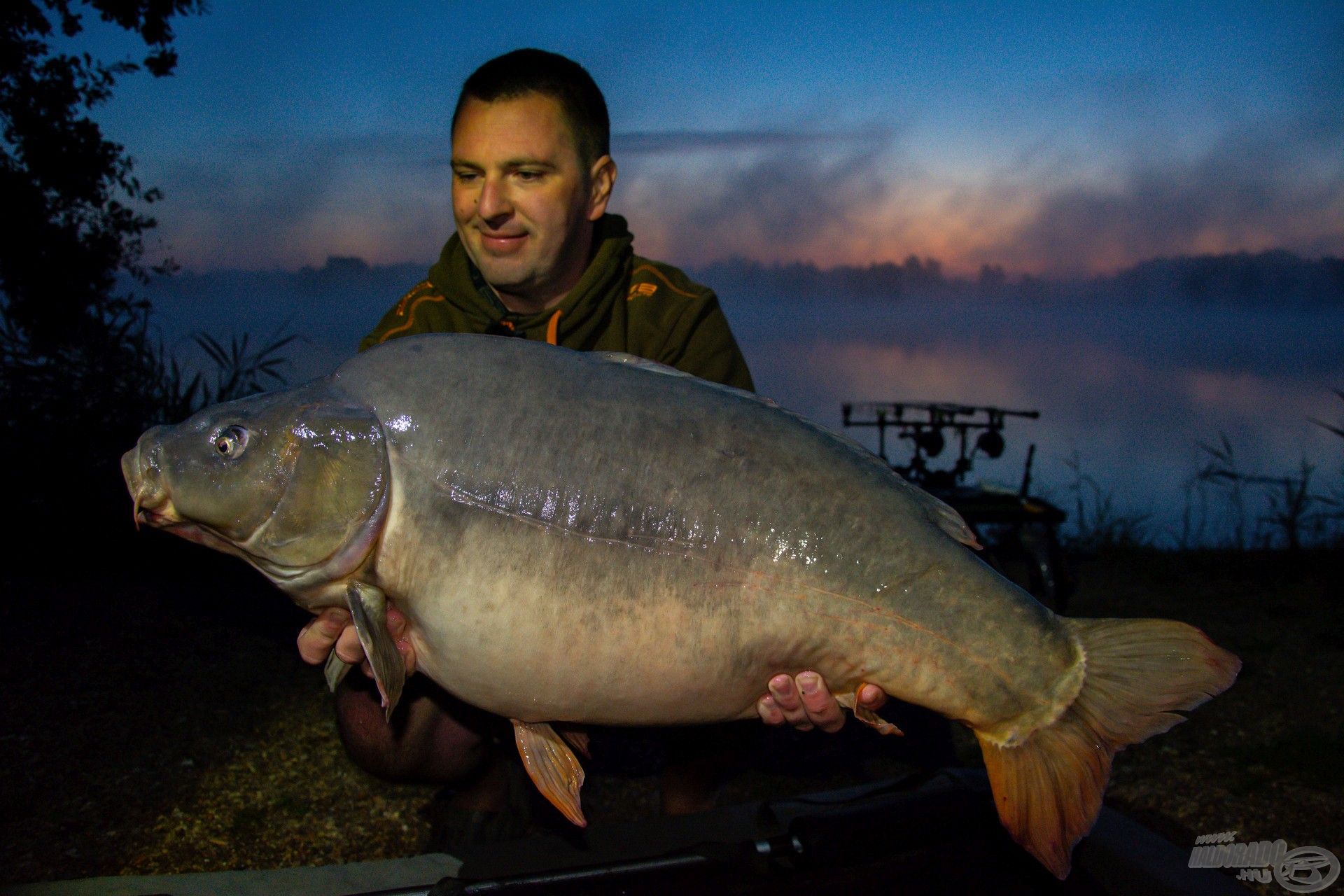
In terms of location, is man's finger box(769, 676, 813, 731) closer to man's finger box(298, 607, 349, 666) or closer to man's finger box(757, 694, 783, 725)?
man's finger box(757, 694, 783, 725)

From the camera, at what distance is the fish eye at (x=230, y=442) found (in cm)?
168

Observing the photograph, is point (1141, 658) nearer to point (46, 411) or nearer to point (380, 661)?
point (380, 661)

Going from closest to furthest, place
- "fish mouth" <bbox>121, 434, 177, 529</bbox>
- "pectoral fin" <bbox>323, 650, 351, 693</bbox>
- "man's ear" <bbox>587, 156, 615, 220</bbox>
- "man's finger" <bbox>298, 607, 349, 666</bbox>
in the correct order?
"fish mouth" <bbox>121, 434, 177, 529</bbox> → "man's finger" <bbox>298, 607, 349, 666</bbox> → "pectoral fin" <bbox>323, 650, 351, 693</bbox> → "man's ear" <bbox>587, 156, 615, 220</bbox>

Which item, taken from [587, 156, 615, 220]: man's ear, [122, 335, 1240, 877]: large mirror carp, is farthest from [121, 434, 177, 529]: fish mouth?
[587, 156, 615, 220]: man's ear

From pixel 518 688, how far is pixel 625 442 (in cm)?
48

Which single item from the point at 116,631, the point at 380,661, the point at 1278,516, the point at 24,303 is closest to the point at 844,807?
the point at 380,661

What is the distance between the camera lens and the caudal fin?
161 cm

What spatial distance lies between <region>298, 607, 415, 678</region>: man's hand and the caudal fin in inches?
43.3

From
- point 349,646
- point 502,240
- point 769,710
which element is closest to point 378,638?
point 349,646

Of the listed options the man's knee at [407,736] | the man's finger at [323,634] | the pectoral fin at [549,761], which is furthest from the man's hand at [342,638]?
the man's knee at [407,736]

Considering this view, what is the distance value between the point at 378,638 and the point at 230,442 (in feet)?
1.49

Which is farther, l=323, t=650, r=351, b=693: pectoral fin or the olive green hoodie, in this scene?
the olive green hoodie

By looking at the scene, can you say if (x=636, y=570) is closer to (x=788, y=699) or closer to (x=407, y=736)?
(x=788, y=699)

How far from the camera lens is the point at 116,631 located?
353cm
